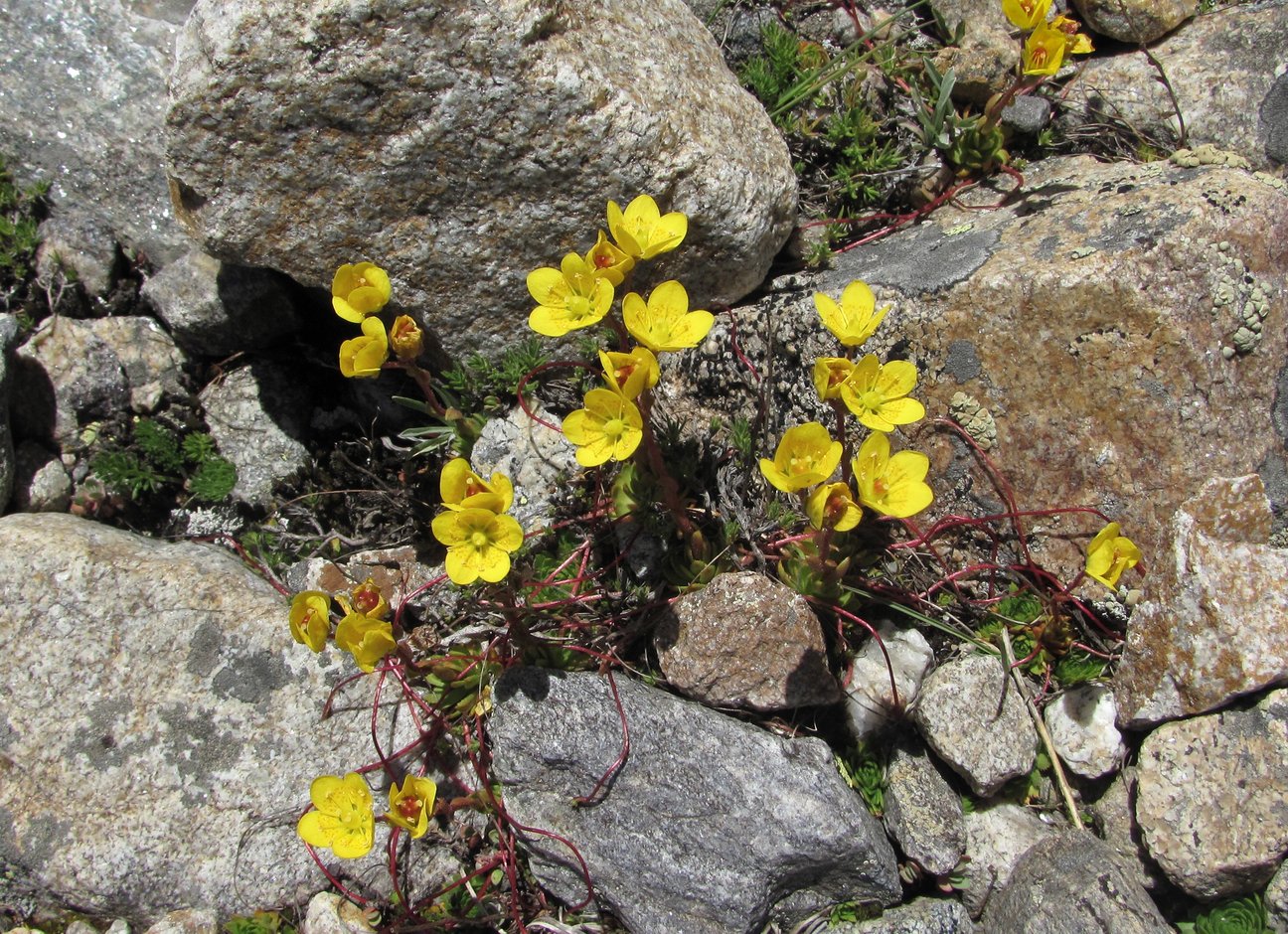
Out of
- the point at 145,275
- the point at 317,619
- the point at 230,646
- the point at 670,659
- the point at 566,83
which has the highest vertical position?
the point at 566,83

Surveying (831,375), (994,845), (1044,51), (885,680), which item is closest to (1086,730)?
(994,845)

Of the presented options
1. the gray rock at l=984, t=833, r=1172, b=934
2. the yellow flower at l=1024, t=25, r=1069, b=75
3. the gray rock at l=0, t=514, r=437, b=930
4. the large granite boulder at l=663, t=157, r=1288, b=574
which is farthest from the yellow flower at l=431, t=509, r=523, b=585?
the yellow flower at l=1024, t=25, r=1069, b=75

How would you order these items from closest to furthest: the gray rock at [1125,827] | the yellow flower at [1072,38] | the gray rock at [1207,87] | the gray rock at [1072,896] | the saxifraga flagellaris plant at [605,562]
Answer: the gray rock at [1072,896], the saxifraga flagellaris plant at [605,562], the gray rock at [1125,827], the yellow flower at [1072,38], the gray rock at [1207,87]

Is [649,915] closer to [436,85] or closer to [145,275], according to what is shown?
[436,85]

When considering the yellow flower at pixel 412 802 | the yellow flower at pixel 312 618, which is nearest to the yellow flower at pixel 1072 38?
the yellow flower at pixel 312 618

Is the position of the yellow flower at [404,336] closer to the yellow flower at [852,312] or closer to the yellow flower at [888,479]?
the yellow flower at [852,312]

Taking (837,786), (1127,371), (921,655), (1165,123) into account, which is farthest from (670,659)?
(1165,123)

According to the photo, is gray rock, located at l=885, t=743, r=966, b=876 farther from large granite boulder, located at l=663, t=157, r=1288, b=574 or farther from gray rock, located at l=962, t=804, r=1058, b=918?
large granite boulder, located at l=663, t=157, r=1288, b=574
